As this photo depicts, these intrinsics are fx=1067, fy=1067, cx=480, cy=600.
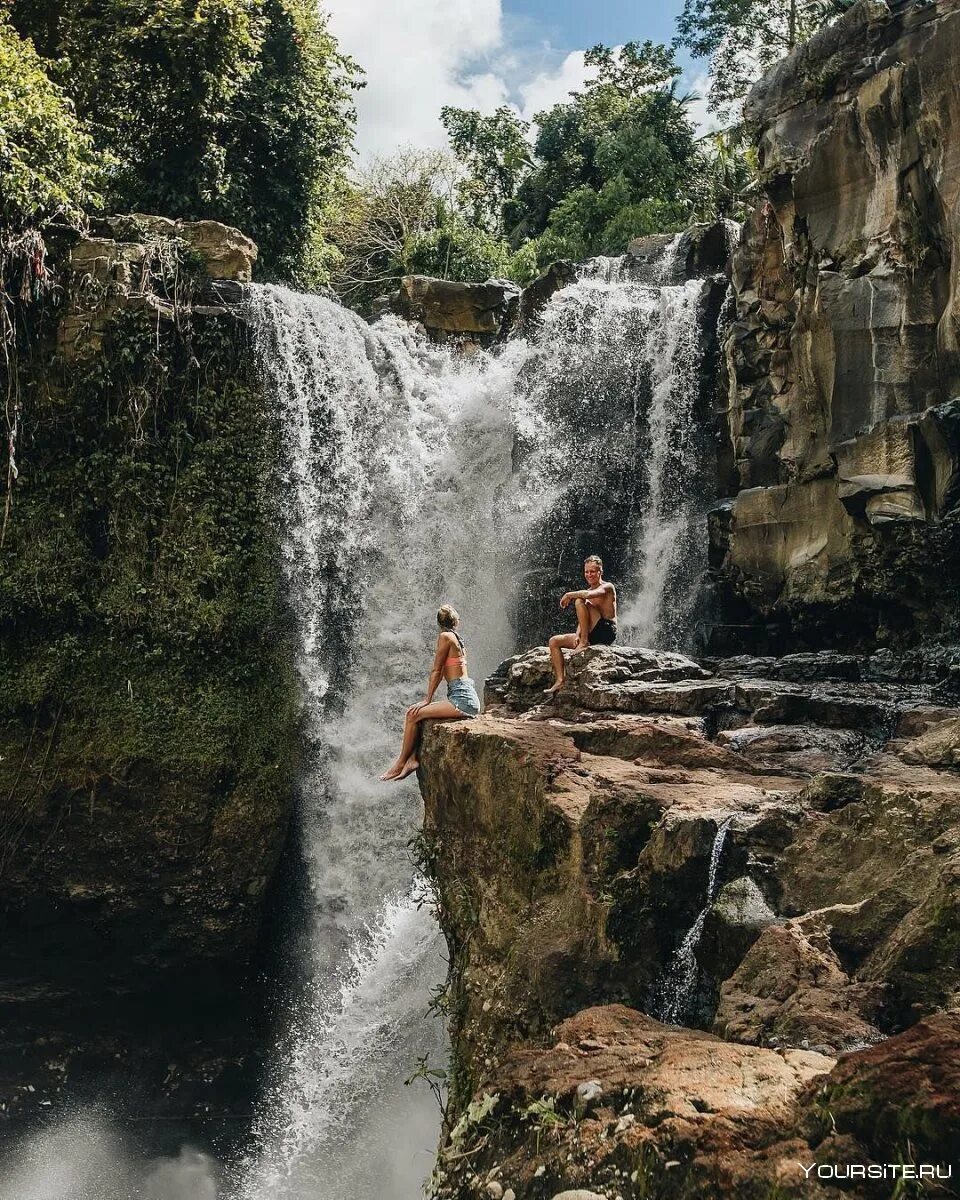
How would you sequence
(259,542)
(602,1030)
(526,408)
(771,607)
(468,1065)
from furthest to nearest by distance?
1. (526,408)
2. (259,542)
3. (771,607)
4. (468,1065)
5. (602,1030)

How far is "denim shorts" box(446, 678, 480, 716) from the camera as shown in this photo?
876cm

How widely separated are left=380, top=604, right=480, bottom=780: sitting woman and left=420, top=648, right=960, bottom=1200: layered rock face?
0.30 m

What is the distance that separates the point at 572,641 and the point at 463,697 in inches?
63.5

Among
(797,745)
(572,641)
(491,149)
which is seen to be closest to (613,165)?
(491,149)

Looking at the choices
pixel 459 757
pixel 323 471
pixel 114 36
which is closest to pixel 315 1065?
pixel 459 757

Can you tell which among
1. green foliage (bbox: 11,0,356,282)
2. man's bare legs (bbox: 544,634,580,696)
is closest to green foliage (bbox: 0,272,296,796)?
green foliage (bbox: 11,0,356,282)

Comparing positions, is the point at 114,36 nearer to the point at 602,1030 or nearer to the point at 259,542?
the point at 259,542

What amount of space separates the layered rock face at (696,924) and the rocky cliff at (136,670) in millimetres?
5593

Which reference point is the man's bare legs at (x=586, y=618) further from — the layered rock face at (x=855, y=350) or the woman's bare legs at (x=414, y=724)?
the layered rock face at (x=855, y=350)

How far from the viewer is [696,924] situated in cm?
557

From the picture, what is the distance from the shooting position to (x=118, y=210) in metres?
19.0

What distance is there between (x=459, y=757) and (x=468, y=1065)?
7.02 feet

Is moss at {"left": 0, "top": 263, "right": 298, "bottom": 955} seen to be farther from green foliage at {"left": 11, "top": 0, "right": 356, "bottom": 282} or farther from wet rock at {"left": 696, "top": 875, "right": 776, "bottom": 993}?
wet rock at {"left": 696, "top": 875, "right": 776, "bottom": 993}

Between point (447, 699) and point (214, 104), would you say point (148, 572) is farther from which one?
point (214, 104)
